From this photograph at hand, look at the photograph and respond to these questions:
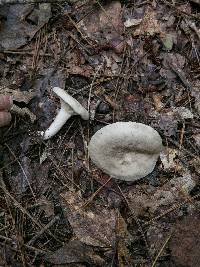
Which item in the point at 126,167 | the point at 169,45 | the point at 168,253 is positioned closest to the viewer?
the point at 168,253

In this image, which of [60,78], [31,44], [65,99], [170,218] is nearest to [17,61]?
[31,44]

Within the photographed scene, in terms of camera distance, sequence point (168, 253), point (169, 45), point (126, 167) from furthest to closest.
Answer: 1. point (169, 45)
2. point (126, 167)
3. point (168, 253)

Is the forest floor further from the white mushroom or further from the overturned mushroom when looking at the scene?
the overturned mushroom

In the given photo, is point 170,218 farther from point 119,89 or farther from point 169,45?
point 169,45

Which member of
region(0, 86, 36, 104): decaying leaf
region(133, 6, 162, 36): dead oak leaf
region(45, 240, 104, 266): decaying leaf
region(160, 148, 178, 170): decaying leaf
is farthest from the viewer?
region(133, 6, 162, 36): dead oak leaf

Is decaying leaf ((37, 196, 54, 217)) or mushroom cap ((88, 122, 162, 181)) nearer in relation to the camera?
mushroom cap ((88, 122, 162, 181))

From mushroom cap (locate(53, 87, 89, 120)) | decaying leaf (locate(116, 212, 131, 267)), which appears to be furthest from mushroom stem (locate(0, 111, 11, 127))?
decaying leaf (locate(116, 212, 131, 267))

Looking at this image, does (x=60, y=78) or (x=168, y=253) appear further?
(x=60, y=78)

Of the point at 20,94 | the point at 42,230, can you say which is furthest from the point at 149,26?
the point at 42,230
